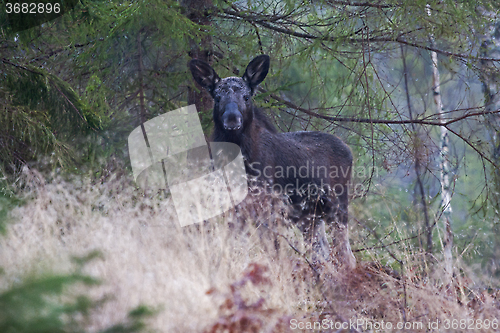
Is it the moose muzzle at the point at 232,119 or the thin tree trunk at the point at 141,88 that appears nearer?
the moose muzzle at the point at 232,119

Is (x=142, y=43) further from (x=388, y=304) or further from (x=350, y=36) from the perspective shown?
(x=388, y=304)

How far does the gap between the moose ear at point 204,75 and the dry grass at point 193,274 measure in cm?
210

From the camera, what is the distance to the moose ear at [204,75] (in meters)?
6.50

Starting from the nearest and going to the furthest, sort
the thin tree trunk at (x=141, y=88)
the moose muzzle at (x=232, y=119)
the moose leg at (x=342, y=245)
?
the moose leg at (x=342, y=245) → the moose muzzle at (x=232, y=119) → the thin tree trunk at (x=141, y=88)

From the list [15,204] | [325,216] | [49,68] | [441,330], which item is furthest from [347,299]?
[49,68]

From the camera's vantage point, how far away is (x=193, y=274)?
3.76 m

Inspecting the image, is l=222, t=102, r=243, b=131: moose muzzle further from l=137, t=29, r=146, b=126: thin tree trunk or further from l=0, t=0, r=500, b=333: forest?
l=137, t=29, r=146, b=126: thin tree trunk

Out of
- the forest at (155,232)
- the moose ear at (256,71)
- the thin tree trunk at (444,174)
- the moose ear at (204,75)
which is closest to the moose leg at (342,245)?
the forest at (155,232)

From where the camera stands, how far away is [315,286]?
4645 mm

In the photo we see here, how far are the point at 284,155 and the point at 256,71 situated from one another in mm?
1345

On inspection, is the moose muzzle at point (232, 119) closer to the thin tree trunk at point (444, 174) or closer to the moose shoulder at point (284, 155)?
the moose shoulder at point (284, 155)

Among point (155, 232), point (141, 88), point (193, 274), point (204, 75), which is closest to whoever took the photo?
point (193, 274)

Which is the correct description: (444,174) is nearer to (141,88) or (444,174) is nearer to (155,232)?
(141,88)

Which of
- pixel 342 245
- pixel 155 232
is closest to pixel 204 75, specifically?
pixel 155 232
